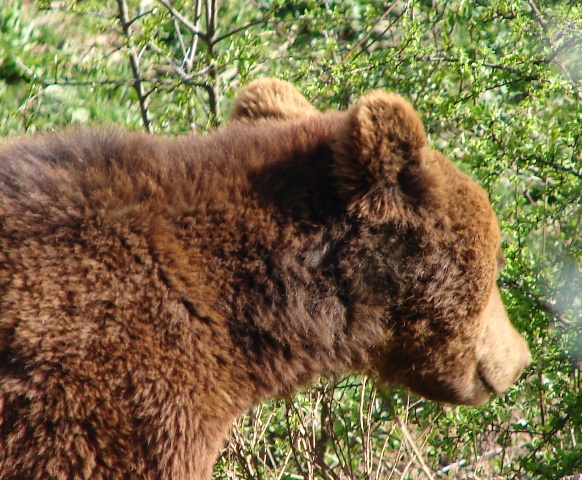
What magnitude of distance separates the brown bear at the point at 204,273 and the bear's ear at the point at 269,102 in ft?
1.44

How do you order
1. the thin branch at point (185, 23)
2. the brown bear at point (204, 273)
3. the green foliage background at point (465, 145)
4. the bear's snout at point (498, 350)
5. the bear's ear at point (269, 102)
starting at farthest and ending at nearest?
1. the thin branch at point (185, 23)
2. the green foliage background at point (465, 145)
3. the bear's ear at point (269, 102)
4. the bear's snout at point (498, 350)
5. the brown bear at point (204, 273)

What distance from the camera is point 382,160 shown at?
293cm

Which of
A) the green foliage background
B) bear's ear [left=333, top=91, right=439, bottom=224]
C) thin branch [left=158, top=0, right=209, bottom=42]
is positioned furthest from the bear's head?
thin branch [left=158, top=0, right=209, bottom=42]

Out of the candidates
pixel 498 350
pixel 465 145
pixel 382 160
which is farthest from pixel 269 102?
pixel 465 145

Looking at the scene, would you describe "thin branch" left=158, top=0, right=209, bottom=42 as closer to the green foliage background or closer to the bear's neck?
the green foliage background

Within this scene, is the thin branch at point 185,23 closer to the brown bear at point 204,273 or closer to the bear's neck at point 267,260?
the brown bear at point 204,273

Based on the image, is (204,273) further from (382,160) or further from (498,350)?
(498,350)

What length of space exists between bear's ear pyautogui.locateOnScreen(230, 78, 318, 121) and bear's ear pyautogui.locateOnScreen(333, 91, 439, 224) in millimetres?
860

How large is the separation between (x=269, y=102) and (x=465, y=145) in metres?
1.78

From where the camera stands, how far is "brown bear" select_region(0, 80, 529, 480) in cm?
273

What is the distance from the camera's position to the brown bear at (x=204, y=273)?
2.73 metres

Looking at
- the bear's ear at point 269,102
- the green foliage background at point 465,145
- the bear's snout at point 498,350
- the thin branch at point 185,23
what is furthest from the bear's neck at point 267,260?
the thin branch at point 185,23

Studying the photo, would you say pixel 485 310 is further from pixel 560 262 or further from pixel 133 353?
pixel 133 353

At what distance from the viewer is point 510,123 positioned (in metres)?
4.60
